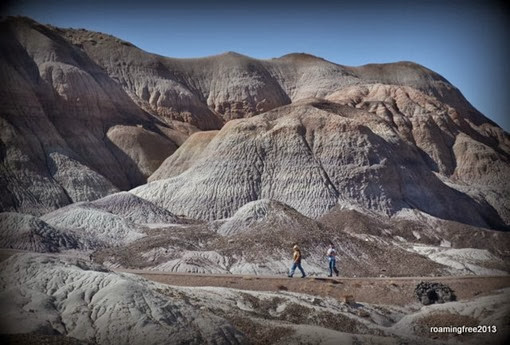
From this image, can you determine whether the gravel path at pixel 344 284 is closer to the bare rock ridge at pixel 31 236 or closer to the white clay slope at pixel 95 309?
the bare rock ridge at pixel 31 236

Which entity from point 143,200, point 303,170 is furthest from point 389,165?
point 143,200

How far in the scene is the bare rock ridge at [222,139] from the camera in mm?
45875

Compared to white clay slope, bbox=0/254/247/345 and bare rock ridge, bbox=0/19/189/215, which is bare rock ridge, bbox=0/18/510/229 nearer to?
bare rock ridge, bbox=0/19/189/215

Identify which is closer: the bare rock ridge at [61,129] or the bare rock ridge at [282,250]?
the bare rock ridge at [282,250]

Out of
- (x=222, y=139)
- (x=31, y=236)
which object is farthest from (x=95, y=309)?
(x=222, y=139)

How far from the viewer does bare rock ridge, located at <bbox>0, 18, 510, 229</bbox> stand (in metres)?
45.9

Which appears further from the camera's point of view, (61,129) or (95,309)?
(61,129)

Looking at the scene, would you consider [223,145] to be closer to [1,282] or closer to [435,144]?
[435,144]

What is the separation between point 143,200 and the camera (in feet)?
141

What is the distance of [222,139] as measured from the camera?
163 ft

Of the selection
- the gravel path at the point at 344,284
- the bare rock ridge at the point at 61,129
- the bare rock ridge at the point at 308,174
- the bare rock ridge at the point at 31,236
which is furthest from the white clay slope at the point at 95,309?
the bare rock ridge at the point at 61,129

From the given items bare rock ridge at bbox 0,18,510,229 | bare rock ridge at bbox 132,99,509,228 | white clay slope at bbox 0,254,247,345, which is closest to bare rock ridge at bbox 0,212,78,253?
white clay slope at bbox 0,254,247,345

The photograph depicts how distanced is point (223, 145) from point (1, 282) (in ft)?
105

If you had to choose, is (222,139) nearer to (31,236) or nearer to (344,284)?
(31,236)
